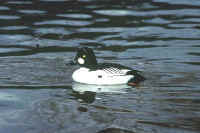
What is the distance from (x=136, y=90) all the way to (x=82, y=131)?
2.68 m

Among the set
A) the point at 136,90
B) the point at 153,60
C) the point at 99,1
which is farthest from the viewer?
the point at 99,1

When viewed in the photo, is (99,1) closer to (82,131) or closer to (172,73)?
(172,73)

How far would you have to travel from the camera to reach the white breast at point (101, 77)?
10594 mm

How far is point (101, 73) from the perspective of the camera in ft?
35.2

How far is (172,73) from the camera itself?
37.6ft

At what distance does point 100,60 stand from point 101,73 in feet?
8.55

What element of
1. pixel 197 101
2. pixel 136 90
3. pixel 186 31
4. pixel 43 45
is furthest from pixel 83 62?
pixel 186 31

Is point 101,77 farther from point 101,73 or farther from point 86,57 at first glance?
point 86,57

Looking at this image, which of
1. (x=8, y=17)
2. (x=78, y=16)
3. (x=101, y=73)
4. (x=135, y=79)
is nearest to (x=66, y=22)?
(x=78, y=16)

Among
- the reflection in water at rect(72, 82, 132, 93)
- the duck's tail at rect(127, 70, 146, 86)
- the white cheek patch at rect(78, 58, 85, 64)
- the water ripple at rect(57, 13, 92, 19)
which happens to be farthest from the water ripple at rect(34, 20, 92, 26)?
the duck's tail at rect(127, 70, 146, 86)

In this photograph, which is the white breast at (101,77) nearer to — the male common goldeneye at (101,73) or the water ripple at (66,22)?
the male common goldeneye at (101,73)

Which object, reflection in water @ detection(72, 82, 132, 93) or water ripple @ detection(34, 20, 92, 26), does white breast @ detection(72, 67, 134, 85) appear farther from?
water ripple @ detection(34, 20, 92, 26)

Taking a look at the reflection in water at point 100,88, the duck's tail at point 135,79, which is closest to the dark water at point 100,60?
the reflection in water at point 100,88

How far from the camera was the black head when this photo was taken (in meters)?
11.2
